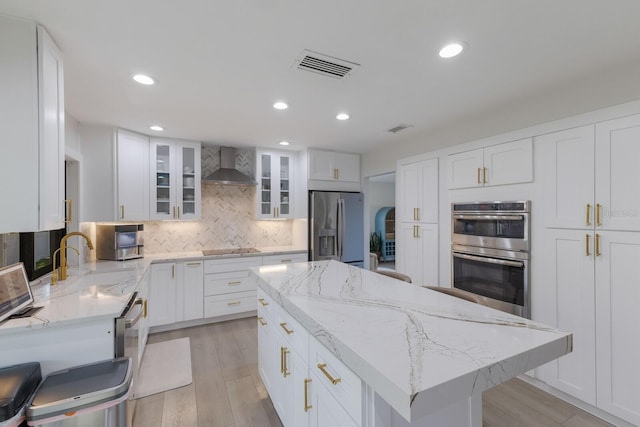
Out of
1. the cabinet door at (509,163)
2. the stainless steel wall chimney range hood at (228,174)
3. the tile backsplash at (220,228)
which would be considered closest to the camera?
the cabinet door at (509,163)

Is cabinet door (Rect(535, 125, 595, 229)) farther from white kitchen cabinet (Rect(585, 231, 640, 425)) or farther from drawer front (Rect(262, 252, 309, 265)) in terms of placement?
drawer front (Rect(262, 252, 309, 265))

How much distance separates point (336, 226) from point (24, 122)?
3340 millimetres

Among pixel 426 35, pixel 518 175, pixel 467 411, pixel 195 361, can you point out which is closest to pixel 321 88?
pixel 426 35

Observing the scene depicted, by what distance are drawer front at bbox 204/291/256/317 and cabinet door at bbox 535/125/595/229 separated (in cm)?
337

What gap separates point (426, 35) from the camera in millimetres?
1567

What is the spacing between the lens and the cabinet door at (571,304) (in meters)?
2.02

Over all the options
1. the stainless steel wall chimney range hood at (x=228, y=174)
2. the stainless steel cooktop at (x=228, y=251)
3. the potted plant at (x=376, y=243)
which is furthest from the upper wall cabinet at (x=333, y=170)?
the potted plant at (x=376, y=243)

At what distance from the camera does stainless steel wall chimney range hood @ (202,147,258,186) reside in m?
3.82

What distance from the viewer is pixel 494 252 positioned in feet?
8.45

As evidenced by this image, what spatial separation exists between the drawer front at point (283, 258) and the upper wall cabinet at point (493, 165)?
218 cm

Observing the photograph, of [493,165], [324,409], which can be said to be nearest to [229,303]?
[324,409]

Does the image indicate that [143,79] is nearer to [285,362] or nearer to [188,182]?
[188,182]

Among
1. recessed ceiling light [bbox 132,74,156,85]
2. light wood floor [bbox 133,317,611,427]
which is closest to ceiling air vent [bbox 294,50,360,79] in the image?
recessed ceiling light [bbox 132,74,156,85]

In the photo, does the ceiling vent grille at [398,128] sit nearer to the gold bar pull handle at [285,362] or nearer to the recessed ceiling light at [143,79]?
the recessed ceiling light at [143,79]
